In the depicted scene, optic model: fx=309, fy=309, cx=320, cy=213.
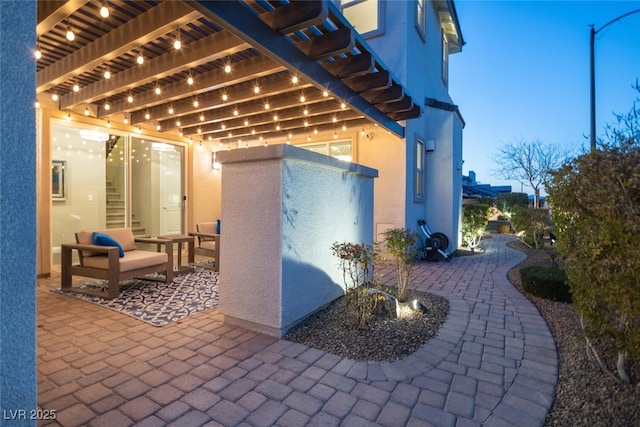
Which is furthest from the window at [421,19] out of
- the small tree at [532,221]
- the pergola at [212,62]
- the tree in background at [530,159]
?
the tree in background at [530,159]

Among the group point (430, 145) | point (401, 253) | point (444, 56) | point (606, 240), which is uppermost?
point (444, 56)

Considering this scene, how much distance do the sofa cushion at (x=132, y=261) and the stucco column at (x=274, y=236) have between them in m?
1.97

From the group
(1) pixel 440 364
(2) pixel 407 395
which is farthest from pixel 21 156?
(1) pixel 440 364

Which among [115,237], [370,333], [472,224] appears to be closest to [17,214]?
[370,333]

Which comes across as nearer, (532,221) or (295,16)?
(295,16)

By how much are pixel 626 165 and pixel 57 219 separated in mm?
8392

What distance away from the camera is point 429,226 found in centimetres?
869

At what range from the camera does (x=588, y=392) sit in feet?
6.91

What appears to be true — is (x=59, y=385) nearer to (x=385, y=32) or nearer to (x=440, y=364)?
(x=440, y=364)

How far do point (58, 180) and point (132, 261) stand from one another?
10.7 feet

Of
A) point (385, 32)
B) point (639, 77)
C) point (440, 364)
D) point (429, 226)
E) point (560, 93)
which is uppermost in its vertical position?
point (560, 93)

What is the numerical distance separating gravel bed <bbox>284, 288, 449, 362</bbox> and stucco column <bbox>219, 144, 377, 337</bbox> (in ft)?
0.57

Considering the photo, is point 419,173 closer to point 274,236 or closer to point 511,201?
point 274,236

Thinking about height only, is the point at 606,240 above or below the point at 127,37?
below
